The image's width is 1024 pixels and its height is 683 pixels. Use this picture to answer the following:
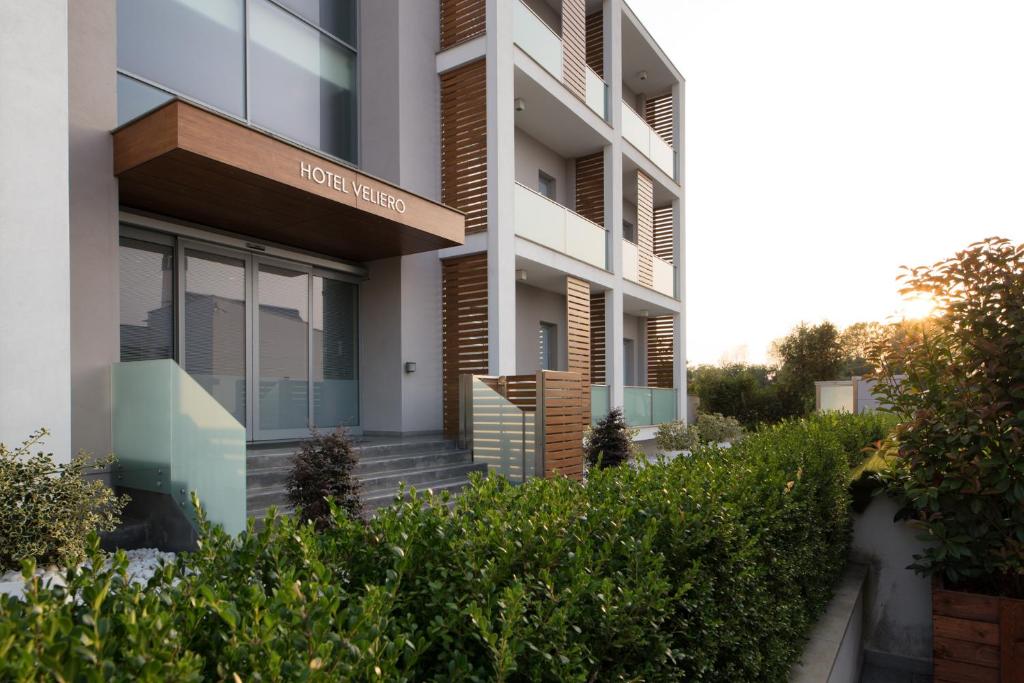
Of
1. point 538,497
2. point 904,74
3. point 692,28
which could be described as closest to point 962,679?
point 538,497

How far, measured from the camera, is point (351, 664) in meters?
1.32

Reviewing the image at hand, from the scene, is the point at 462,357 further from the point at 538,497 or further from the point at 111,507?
the point at 538,497

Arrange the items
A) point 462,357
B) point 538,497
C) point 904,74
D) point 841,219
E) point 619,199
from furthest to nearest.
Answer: point 841,219, point 619,199, point 462,357, point 904,74, point 538,497

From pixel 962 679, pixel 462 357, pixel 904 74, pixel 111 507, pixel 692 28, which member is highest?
pixel 692 28

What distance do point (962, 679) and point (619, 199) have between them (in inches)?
500

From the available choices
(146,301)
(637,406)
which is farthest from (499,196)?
(637,406)

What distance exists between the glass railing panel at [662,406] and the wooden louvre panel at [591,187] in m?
5.07

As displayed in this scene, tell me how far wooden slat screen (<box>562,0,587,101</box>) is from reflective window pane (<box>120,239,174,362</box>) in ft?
28.9

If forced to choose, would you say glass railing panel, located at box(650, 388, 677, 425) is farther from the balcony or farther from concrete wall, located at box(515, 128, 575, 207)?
the balcony

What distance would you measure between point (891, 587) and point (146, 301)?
914 centimetres

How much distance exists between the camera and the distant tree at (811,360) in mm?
26219

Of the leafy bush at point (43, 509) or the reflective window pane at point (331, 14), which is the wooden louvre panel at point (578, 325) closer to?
the reflective window pane at point (331, 14)

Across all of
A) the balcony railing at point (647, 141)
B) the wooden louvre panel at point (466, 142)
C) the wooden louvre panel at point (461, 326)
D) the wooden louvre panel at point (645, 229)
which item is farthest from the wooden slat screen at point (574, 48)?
the wooden louvre panel at point (461, 326)

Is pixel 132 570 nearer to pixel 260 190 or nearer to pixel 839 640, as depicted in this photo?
pixel 260 190
